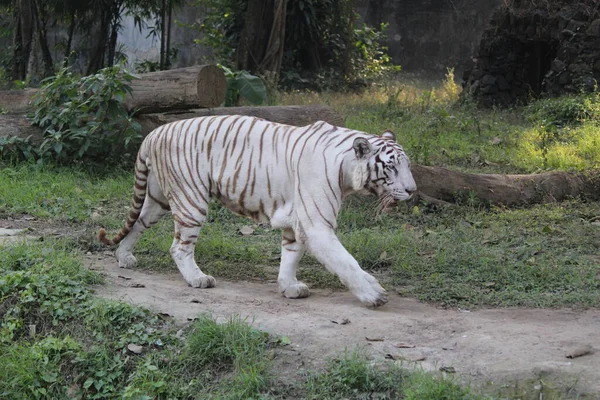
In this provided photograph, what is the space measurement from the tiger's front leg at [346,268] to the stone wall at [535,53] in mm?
8398

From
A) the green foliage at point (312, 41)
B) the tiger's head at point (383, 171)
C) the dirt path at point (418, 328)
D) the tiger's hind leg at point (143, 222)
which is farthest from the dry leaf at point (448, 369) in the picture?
the green foliage at point (312, 41)

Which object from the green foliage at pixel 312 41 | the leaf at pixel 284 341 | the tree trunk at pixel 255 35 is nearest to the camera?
the leaf at pixel 284 341

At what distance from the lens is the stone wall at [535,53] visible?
12.5 meters

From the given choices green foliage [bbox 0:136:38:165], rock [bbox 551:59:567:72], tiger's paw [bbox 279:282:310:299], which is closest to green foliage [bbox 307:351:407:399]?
tiger's paw [bbox 279:282:310:299]

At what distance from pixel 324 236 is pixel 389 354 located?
1.03 metres

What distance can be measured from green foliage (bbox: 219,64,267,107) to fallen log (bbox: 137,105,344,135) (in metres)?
1.25

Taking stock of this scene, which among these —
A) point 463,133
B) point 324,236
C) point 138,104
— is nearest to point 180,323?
point 324,236

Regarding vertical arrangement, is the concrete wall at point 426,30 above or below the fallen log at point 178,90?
above

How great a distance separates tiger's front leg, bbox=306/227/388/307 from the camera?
16.1 feet

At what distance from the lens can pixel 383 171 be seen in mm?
5062

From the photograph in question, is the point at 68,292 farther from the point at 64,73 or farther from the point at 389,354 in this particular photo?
the point at 64,73

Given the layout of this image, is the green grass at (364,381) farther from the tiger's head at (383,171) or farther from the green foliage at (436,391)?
the tiger's head at (383,171)

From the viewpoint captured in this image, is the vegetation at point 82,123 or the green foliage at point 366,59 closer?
the vegetation at point 82,123

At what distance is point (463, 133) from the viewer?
11.0 meters
